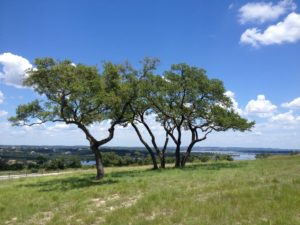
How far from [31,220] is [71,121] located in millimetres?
14691

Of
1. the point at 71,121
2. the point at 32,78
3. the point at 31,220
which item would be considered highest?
the point at 32,78

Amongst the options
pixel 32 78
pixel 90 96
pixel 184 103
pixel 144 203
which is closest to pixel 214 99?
pixel 184 103

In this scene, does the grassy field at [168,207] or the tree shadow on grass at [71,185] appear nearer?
the grassy field at [168,207]

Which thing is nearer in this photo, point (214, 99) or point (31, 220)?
point (31, 220)

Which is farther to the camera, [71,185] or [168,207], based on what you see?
[71,185]

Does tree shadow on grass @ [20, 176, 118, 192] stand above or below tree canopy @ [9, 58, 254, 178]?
below

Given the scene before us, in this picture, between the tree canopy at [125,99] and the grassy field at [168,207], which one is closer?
the grassy field at [168,207]

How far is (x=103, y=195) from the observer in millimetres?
19406

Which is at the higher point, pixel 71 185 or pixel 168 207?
pixel 71 185

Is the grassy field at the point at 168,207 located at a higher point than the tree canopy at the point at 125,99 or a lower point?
lower

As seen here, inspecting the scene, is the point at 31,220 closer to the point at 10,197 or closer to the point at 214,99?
the point at 10,197

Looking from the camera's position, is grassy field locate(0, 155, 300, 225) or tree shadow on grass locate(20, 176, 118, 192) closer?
grassy field locate(0, 155, 300, 225)

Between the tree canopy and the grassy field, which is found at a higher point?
the tree canopy

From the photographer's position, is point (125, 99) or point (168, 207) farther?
point (125, 99)
